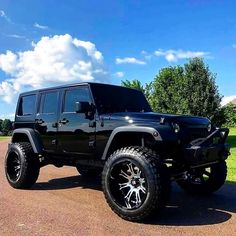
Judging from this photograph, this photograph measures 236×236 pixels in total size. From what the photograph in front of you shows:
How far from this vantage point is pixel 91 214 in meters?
5.82

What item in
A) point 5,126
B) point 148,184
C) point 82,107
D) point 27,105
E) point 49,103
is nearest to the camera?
point 148,184

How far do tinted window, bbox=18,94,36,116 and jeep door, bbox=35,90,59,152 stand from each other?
0.30m

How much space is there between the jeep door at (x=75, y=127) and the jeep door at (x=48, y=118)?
187 millimetres

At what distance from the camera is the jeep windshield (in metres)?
6.91

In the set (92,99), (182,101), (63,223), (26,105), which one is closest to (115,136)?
(92,99)

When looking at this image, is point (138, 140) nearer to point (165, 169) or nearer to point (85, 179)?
point (165, 169)

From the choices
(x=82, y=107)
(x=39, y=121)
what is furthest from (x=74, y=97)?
(x=39, y=121)

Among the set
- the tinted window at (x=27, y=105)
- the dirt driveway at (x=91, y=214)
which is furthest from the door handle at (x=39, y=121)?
the dirt driveway at (x=91, y=214)

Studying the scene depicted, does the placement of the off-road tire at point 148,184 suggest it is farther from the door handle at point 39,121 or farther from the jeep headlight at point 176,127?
the door handle at point 39,121

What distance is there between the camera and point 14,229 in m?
5.09

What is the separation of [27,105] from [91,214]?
3584mm

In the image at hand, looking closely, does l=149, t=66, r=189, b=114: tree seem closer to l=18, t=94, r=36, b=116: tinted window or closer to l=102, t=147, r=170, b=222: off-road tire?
l=18, t=94, r=36, b=116: tinted window

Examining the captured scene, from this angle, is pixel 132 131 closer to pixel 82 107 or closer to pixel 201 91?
pixel 82 107

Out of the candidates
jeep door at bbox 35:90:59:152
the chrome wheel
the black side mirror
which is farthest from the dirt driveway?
the black side mirror
